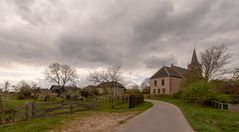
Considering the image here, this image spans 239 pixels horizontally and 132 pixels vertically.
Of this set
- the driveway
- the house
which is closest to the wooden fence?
the driveway

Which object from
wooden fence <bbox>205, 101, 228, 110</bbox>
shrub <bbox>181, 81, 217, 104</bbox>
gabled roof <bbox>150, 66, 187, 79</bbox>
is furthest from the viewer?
gabled roof <bbox>150, 66, 187, 79</bbox>

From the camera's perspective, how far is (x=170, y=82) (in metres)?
58.2

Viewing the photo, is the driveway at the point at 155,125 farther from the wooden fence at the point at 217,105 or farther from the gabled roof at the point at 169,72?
the gabled roof at the point at 169,72

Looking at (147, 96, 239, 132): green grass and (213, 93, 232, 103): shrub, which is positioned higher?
(213, 93, 232, 103): shrub

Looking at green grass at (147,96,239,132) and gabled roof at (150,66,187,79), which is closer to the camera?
green grass at (147,96,239,132)

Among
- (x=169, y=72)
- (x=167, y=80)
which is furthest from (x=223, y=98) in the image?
(x=169, y=72)

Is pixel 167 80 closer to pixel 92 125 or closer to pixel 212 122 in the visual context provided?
pixel 212 122

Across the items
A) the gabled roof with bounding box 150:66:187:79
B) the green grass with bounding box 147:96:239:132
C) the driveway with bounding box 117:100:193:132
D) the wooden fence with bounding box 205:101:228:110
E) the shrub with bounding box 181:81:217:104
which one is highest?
the gabled roof with bounding box 150:66:187:79

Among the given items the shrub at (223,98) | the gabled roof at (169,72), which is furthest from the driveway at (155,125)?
the gabled roof at (169,72)

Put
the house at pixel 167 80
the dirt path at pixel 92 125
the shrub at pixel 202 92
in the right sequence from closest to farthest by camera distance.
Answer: the dirt path at pixel 92 125, the shrub at pixel 202 92, the house at pixel 167 80

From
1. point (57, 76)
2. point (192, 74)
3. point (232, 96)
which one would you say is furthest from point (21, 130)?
point (57, 76)

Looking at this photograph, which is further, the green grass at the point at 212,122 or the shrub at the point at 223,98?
the shrub at the point at 223,98

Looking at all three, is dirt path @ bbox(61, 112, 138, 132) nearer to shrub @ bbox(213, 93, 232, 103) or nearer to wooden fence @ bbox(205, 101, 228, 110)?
wooden fence @ bbox(205, 101, 228, 110)

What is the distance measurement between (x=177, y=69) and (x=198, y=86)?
36287 millimetres
